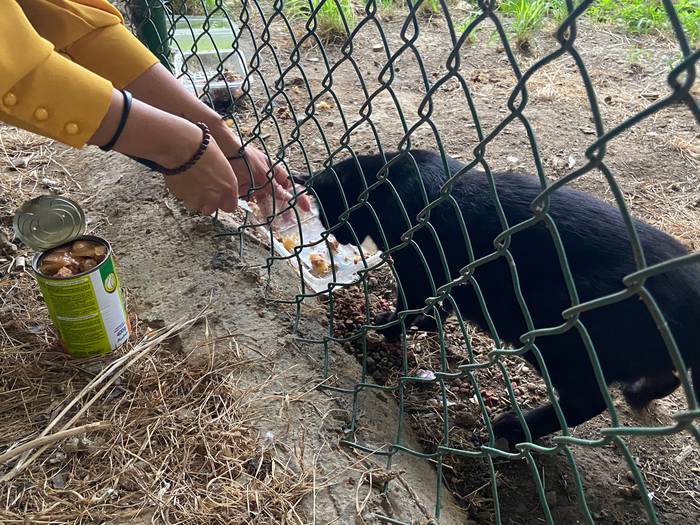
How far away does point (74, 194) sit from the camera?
2.83 metres

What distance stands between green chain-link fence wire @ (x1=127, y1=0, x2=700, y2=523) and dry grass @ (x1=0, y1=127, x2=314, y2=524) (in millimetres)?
289

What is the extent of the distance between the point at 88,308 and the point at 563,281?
1417mm

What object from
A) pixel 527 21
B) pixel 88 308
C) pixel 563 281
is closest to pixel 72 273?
pixel 88 308

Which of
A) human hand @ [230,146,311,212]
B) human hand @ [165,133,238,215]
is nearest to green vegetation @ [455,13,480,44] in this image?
human hand @ [230,146,311,212]

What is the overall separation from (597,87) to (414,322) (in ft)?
8.55

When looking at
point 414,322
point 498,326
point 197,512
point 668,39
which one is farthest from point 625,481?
point 668,39

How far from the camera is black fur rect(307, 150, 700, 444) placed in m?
1.76

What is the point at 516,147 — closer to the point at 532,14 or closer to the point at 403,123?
the point at 532,14

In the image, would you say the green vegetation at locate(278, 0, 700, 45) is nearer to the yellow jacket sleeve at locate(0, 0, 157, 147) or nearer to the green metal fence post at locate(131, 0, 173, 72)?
the green metal fence post at locate(131, 0, 173, 72)

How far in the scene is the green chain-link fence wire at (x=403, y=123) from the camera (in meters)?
0.78

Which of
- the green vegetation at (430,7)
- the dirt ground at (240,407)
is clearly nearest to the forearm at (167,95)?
the dirt ground at (240,407)

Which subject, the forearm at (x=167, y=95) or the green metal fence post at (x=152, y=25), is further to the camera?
the green metal fence post at (x=152, y=25)

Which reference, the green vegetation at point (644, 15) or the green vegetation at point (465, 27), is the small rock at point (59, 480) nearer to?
the green vegetation at point (465, 27)

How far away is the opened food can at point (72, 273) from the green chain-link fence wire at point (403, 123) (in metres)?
0.64
